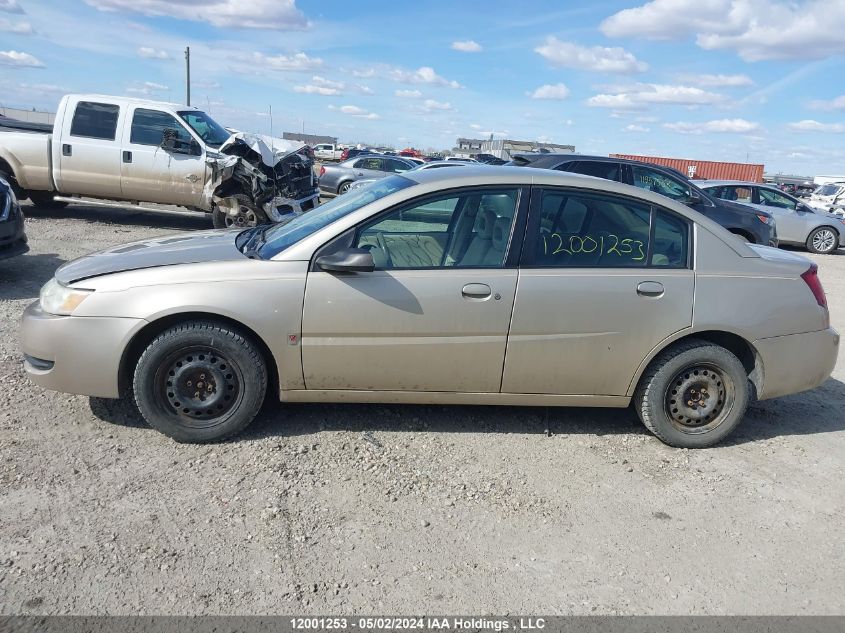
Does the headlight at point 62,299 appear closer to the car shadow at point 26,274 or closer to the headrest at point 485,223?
the headrest at point 485,223

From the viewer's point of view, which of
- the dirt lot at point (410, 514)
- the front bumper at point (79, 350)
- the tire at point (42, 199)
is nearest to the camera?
the dirt lot at point (410, 514)

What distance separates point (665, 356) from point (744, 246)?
930 millimetres

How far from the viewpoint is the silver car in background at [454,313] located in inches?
154

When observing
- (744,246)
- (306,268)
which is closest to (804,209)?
(744,246)

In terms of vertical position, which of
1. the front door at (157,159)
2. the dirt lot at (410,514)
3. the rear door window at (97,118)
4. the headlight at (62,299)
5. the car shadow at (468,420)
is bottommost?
the dirt lot at (410,514)

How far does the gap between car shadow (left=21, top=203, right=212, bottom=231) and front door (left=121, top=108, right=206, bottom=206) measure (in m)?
1.15

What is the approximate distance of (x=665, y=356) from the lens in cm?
434

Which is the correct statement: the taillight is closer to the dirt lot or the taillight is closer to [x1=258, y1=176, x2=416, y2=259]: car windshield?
the dirt lot

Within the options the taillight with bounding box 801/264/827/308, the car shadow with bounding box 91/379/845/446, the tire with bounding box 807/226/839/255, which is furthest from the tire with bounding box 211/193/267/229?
the tire with bounding box 807/226/839/255

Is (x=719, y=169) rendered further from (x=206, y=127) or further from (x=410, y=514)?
(x=410, y=514)

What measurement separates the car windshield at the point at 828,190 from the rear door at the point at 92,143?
21.2 meters

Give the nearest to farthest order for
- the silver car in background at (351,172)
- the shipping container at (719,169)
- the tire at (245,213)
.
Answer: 1. the tire at (245,213)
2. the silver car in background at (351,172)
3. the shipping container at (719,169)

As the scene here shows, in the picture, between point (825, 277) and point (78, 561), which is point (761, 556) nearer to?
point (78, 561)

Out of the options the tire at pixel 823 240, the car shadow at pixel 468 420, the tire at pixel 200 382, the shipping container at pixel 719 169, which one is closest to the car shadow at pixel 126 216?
the car shadow at pixel 468 420
